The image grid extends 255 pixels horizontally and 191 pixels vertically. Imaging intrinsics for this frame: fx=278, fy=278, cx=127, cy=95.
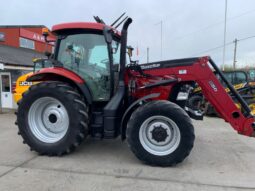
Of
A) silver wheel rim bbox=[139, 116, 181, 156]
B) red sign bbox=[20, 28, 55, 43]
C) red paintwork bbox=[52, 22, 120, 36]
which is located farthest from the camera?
red sign bbox=[20, 28, 55, 43]

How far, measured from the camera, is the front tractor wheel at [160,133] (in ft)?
14.8

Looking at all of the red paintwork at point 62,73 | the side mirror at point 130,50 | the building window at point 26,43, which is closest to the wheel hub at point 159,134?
the red paintwork at point 62,73

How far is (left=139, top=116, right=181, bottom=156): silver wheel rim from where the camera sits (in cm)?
463

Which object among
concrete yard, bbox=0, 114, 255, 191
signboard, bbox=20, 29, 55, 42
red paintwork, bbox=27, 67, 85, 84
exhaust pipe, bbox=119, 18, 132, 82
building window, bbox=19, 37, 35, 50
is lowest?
concrete yard, bbox=0, 114, 255, 191

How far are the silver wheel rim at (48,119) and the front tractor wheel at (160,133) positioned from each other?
4.55 feet

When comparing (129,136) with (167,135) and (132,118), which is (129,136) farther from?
(167,135)

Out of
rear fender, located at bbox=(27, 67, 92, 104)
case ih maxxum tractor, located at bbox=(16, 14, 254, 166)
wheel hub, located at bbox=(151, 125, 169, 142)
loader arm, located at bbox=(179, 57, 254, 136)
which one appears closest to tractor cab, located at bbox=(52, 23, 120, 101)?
case ih maxxum tractor, located at bbox=(16, 14, 254, 166)

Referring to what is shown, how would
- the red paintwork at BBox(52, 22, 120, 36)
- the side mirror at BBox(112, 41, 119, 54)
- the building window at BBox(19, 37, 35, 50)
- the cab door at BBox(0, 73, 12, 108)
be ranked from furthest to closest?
1. the building window at BBox(19, 37, 35, 50)
2. the cab door at BBox(0, 73, 12, 108)
3. the side mirror at BBox(112, 41, 119, 54)
4. the red paintwork at BBox(52, 22, 120, 36)

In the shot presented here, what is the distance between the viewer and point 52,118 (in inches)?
209

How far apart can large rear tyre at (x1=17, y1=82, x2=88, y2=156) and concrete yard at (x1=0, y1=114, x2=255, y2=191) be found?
0.83 ft

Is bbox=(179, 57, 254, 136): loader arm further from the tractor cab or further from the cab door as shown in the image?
the cab door

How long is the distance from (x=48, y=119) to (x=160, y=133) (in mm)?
2200

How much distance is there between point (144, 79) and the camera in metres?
5.23

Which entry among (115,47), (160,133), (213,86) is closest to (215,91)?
(213,86)
